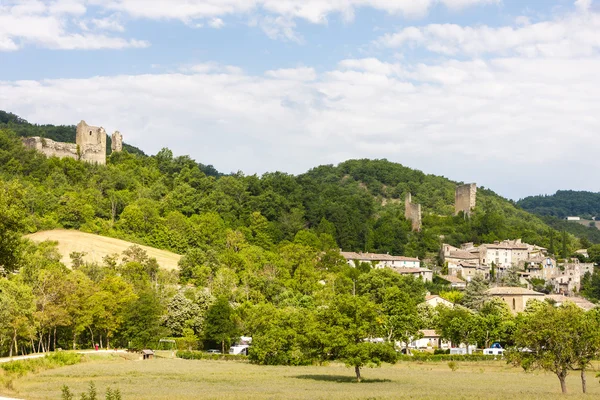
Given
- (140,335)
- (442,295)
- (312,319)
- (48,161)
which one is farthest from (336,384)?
(48,161)

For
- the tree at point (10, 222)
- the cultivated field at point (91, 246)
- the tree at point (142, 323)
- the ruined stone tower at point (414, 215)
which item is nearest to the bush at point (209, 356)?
the tree at point (142, 323)

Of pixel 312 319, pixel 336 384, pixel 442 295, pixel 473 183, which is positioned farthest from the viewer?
pixel 473 183

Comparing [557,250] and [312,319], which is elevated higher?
[557,250]

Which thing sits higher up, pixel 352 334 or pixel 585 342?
pixel 352 334

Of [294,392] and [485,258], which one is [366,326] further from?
[485,258]

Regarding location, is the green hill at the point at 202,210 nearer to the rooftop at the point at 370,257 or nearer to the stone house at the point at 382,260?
the rooftop at the point at 370,257

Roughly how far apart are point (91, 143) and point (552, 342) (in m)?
117

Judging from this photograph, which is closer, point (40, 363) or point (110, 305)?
point (40, 363)

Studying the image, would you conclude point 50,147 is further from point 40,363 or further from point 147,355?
point 40,363

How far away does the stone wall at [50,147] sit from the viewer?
14125cm

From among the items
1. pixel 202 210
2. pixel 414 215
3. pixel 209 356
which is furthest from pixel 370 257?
pixel 209 356

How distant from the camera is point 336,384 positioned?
47.6 m

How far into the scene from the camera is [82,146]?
146000mm

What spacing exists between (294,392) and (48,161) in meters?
103
